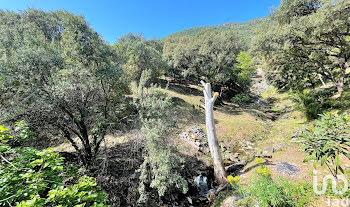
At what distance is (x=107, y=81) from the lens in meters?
6.36

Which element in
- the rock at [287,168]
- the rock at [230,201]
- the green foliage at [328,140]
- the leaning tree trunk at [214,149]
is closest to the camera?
the green foliage at [328,140]

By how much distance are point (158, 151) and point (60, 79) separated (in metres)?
4.77

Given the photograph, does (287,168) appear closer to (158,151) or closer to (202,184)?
(202,184)

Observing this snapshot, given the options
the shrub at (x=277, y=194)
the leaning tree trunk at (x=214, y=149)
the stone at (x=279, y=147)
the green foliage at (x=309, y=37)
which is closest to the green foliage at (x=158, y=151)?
the leaning tree trunk at (x=214, y=149)

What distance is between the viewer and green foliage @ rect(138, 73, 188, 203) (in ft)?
16.7

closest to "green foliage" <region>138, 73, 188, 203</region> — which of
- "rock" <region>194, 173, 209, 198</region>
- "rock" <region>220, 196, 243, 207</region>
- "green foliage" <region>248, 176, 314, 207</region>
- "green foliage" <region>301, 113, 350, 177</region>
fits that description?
"rock" <region>194, 173, 209, 198</region>

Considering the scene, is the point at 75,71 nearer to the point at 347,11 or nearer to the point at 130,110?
the point at 130,110

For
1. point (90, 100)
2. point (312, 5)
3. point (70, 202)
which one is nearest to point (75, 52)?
point (90, 100)

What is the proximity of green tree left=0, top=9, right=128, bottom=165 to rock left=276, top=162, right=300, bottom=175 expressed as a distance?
7.81 m

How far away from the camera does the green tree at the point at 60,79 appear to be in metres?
4.73

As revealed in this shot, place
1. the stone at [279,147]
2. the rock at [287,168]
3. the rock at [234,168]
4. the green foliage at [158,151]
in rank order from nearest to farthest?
the green foliage at [158,151], the rock at [287,168], the rock at [234,168], the stone at [279,147]

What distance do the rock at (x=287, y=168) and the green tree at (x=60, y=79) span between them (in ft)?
25.6

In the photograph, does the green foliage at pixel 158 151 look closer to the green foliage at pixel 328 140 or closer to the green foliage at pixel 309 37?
the green foliage at pixel 328 140

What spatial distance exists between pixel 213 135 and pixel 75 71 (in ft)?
21.7
